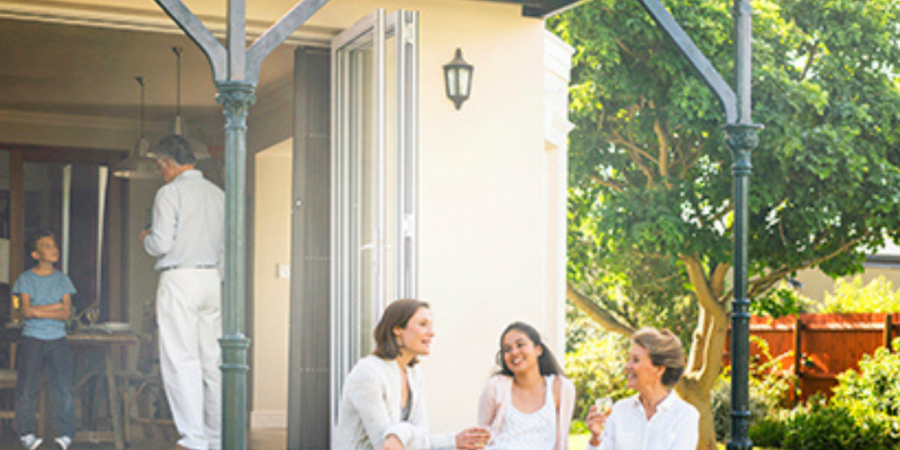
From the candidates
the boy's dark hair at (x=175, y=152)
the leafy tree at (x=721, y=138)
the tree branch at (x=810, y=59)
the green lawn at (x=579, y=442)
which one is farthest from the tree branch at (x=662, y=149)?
the boy's dark hair at (x=175, y=152)

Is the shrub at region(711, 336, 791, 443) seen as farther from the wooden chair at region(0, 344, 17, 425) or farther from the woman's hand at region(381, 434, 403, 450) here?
the woman's hand at region(381, 434, 403, 450)

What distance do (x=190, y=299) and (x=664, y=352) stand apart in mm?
3138

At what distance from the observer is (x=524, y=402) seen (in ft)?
17.5

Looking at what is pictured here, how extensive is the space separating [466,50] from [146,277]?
6221mm

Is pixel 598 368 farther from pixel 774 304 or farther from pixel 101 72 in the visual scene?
pixel 101 72

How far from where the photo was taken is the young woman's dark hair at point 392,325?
16.1ft

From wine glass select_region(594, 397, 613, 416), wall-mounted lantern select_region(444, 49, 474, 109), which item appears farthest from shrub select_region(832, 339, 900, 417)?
wine glass select_region(594, 397, 613, 416)

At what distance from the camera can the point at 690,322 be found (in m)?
15.8

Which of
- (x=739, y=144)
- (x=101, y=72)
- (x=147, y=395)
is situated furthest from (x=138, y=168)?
(x=739, y=144)

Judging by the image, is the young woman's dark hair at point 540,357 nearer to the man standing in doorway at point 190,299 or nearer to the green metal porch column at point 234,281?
the green metal porch column at point 234,281

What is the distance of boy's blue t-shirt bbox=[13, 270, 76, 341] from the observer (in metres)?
7.54

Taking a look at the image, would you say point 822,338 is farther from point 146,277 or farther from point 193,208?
point 193,208

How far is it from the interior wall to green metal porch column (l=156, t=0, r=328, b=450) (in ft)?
18.7

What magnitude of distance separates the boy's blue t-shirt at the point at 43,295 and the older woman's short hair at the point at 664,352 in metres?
4.16
